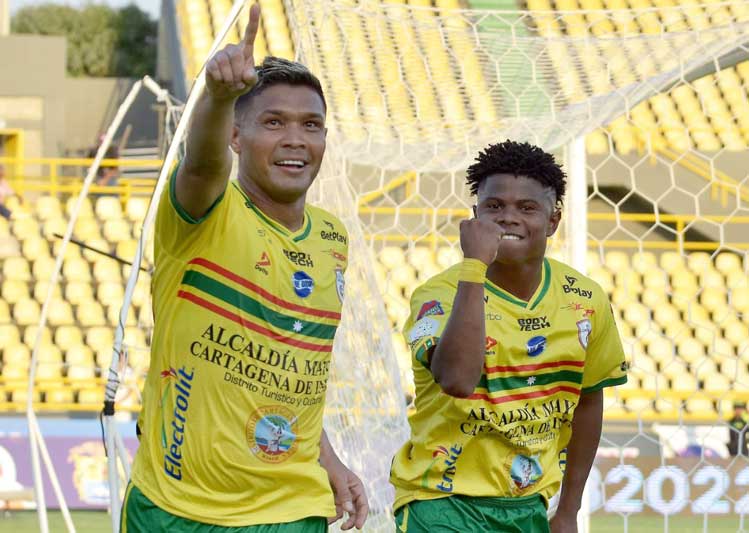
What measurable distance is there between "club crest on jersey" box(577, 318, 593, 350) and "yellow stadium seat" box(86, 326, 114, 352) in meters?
10.1

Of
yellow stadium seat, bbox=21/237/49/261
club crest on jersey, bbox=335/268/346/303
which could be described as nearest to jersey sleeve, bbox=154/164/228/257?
club crest on jersey, bbox=335/268/346/303

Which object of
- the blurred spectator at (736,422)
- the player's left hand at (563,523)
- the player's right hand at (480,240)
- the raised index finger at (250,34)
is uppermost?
the raised index finger at (250,34)

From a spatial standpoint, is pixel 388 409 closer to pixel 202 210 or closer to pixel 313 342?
pixel 313 342

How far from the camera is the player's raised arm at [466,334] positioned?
3.11 m

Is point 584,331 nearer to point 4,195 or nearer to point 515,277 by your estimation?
point 515,277

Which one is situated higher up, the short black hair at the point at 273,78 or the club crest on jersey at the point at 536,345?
the short black hair at the point at 273,78

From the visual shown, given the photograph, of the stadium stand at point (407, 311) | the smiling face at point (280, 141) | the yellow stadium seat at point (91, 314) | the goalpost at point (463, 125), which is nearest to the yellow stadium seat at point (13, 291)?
the stadium stand at point (407, 311)

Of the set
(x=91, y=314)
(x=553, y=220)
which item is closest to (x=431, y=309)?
(x=553, y=220)

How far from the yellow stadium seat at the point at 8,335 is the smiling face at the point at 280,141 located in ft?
35.2

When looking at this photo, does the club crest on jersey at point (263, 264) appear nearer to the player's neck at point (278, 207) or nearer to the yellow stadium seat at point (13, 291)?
the player's neck at point (278, 207)

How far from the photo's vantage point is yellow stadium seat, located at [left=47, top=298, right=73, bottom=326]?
13562 millimetres

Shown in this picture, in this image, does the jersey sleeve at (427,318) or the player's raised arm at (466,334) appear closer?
the player's raised arm at (466,334)

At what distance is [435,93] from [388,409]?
2259 millimetres

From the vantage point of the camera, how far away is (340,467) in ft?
10.3
